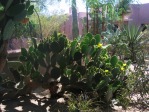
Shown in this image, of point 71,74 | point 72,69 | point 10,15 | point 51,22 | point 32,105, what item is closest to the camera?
point 10,15

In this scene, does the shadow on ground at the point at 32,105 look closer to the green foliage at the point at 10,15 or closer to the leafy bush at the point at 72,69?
the leafy bush at the point at 72,69

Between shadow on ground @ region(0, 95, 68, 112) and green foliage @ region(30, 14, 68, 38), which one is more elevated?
green foliage @ region(30, 14, 68, 38)

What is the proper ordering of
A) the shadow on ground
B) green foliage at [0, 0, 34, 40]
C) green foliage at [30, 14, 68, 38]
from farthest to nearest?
green foliage at [30, 14, 68, 38] → the shadow on ground → green foliage at [0, 0, 34, 40]

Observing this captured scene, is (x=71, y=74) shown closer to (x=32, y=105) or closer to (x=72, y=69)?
(x=72, y=69)

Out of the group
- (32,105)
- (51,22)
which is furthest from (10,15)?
(51,22)

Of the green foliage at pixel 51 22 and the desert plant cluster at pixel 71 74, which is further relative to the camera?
the green foliage at pixel 51 22

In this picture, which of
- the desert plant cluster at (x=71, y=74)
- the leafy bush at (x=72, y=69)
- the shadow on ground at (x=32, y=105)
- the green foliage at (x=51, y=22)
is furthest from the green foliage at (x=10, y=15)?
the green foliage at (x=51, y=22)

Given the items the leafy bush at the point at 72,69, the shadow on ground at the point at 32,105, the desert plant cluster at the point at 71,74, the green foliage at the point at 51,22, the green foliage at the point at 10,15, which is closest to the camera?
the green foliage at the point at 10,15

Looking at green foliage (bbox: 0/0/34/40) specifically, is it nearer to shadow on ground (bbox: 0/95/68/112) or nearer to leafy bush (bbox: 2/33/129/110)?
leafy bush (bbox: 2/33/129/110)

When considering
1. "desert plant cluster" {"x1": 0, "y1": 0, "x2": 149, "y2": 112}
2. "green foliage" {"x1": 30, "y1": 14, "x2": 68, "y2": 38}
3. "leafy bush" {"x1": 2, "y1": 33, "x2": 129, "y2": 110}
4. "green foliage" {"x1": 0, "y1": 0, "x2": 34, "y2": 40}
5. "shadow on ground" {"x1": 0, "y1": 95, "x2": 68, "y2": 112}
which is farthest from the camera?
"green foliage" {"x1": 30, "y1": 14, "x2": 68, "y2": 38}

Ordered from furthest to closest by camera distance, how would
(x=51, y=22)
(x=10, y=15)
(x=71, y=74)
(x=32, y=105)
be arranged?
(x=51, y=22)
(x=71, y=74)
(x=32, y=105)
(x=10, y=15)

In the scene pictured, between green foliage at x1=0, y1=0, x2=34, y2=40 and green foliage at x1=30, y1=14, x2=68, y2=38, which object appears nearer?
green foliage at x1=0, y1=0, x2=34, y2=40

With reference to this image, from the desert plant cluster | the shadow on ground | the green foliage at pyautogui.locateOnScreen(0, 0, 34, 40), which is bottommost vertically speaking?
the shadow on ground

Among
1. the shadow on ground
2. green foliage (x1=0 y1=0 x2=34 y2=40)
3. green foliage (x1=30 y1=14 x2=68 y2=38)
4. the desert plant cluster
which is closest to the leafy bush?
the desert plant cluster
